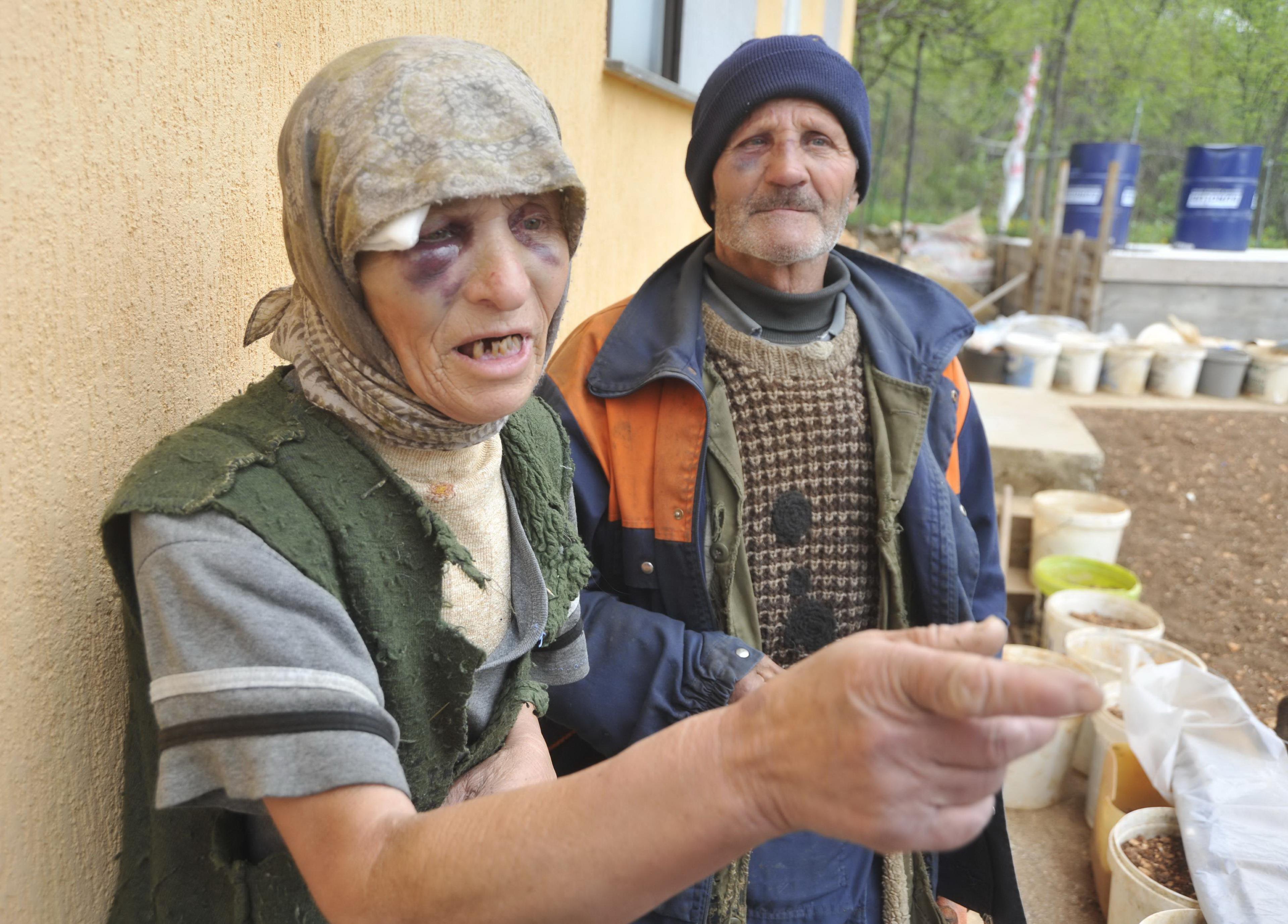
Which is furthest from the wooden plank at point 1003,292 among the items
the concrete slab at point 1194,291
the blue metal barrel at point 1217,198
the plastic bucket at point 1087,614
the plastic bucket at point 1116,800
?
the plastic bucket at point 1116,800

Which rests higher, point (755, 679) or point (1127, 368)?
point (755, 679)

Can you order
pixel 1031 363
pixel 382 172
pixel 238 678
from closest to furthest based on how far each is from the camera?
pixel 238 678, pixel 382 172, pixel 1031 363

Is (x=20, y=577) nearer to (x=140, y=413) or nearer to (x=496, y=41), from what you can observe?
(x=140, y=413)

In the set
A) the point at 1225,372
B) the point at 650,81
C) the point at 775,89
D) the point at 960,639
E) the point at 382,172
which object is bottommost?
the point at 1225,372

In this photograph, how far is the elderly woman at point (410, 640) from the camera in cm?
83

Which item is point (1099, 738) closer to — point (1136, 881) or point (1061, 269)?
point (1136, 881)

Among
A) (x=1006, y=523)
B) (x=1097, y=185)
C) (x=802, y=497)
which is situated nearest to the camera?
(x=802, y=497)

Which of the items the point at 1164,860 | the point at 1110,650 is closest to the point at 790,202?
the point at 1164,860

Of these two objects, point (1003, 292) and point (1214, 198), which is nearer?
point (1214, 198)

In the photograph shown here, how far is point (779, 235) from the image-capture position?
212cm

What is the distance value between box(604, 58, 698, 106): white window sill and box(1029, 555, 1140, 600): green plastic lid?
2932 mm

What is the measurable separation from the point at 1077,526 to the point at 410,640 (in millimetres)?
4538

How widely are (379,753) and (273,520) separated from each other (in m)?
0.27

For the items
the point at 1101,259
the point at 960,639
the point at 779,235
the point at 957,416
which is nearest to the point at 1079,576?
the point at 957,416
